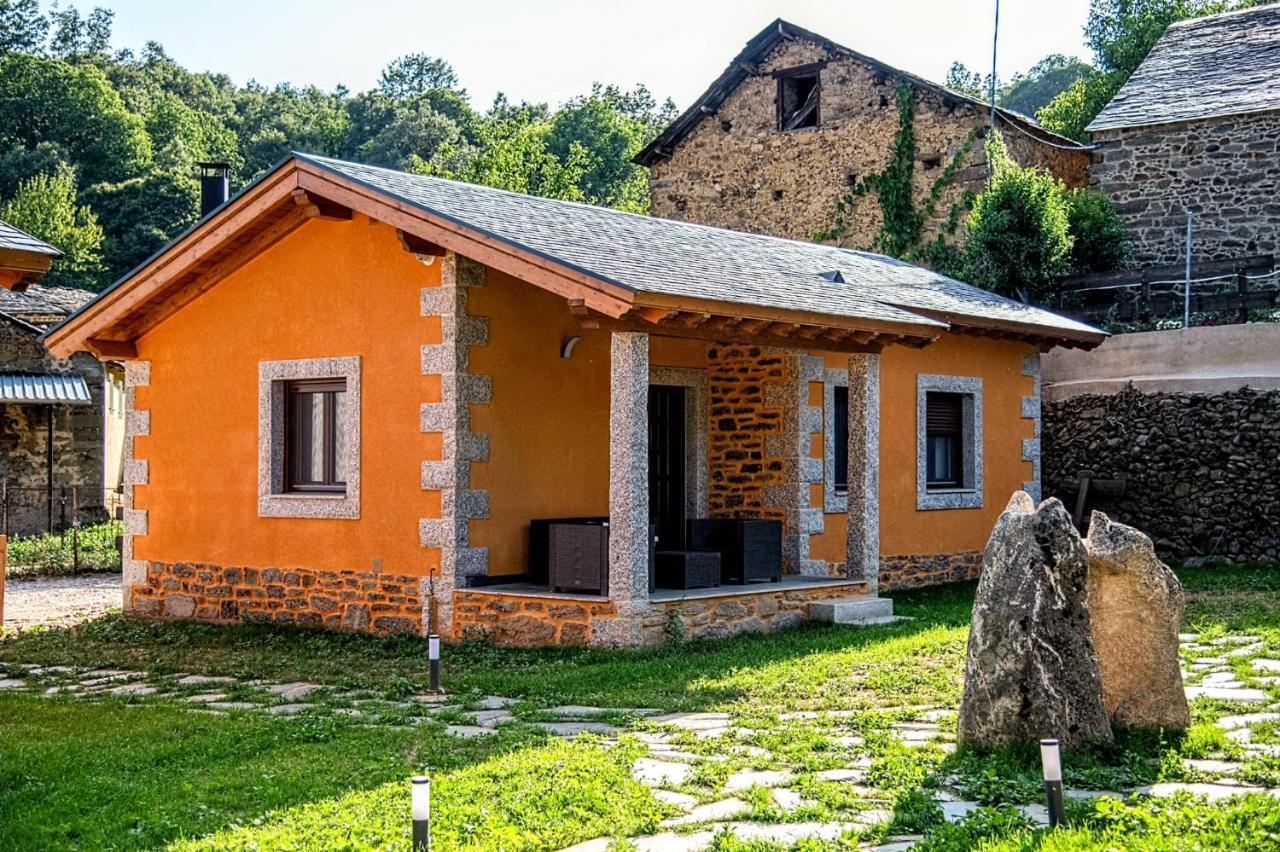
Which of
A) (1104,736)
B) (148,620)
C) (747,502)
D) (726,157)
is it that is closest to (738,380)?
(747,502)

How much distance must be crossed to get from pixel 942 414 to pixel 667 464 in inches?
154

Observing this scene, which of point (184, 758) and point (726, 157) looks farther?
point (726, 157)

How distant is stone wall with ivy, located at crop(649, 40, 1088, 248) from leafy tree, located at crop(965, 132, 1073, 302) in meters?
2.04

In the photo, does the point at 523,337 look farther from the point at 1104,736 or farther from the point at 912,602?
the point at 1104,736

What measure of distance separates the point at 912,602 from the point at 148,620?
7506mm

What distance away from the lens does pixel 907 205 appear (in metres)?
25.9

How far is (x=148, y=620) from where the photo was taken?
1406cm

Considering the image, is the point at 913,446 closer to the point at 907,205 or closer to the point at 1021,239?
the point at 1021,239

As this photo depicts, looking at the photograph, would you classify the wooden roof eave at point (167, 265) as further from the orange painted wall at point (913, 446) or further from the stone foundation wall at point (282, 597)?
the orange painted wall at point (913, 446)

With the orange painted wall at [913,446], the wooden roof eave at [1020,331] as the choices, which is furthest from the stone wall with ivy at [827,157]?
the orange painted wall at [913,446]

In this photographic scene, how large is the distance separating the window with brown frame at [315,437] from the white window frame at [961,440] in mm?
6436

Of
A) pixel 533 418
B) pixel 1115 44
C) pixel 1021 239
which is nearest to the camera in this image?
pixel 533 418

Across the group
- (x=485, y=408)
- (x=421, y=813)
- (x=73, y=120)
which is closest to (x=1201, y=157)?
(x=485, y=408)

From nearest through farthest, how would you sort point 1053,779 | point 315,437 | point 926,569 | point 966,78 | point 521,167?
point 1053,779 < point 315,437 < point 926,569 < point 521,167 < point 966,78
